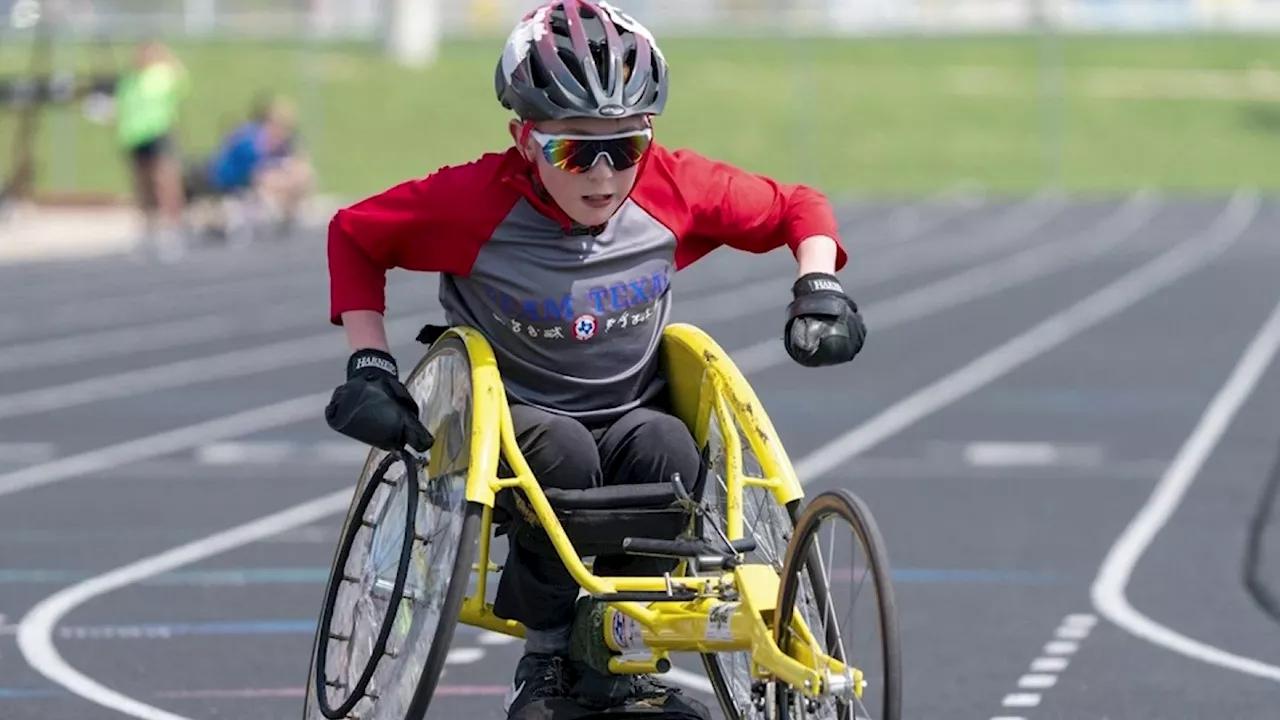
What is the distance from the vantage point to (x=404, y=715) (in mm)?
5441

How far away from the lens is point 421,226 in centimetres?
593

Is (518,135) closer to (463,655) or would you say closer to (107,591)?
(463,655)

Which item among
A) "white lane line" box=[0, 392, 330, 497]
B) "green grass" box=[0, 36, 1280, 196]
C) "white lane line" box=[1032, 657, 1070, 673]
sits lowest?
"green grass" box=[0, 36, 1280, 196]

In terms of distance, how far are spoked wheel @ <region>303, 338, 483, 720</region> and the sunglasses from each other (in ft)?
1.53

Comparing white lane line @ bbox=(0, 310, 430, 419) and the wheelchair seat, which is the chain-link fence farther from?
the wheelchair seat

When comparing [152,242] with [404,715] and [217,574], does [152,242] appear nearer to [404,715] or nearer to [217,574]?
[217,574]

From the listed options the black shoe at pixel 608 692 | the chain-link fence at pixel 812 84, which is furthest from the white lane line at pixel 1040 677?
the chain-link fence at pixel 812 84

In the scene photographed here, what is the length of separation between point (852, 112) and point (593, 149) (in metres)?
38.3

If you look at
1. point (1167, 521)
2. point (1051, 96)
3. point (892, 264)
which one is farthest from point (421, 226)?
point (1051, 96)

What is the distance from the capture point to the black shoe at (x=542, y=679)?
240 inches

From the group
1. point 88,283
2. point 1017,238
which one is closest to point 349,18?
point 1017,238

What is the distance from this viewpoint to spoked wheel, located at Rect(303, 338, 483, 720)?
17.8ft

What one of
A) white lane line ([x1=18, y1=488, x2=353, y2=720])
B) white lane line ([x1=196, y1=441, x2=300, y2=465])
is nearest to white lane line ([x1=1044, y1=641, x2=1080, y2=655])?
white lane line ([x1=18, y1=488, x2=353, y2=720])

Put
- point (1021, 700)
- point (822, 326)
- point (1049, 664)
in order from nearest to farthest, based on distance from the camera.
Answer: point (822, 326) < point (1021, 700) < point (1049, 664)
